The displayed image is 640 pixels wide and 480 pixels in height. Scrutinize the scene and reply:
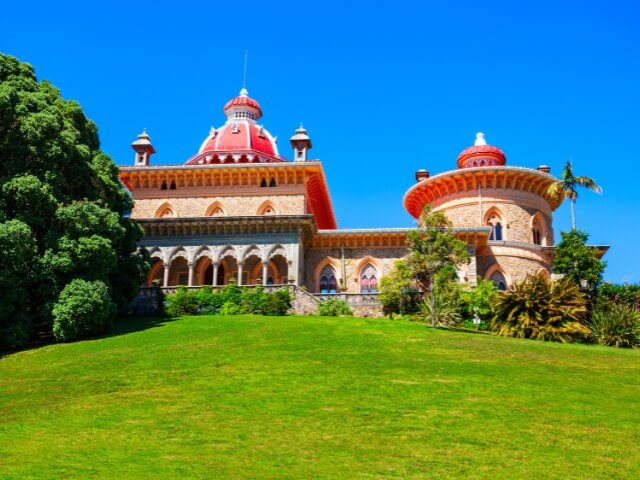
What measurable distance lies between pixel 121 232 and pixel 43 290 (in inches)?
166

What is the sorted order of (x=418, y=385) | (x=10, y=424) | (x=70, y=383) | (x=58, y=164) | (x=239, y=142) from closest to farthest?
1. (x=10, y=424)
2. (x=418, y=385)
3. (x=70, y=383)
4. (x=58, y=164)
5. (x=239, y=142)

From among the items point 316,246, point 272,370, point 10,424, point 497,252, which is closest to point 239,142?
point 316,246

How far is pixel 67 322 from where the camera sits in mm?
24047

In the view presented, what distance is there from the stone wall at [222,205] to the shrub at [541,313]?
17723mm

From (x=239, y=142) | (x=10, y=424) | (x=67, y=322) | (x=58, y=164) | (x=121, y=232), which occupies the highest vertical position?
(x=239, y=142)

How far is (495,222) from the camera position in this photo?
4203 cm

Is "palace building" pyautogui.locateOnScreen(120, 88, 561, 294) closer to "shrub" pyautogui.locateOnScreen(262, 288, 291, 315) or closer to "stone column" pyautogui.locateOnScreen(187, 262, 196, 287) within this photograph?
"stone column" pyautogui.locateOnScreen(187, 262, 196, 287)

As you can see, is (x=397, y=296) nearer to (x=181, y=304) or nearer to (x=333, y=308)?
(x=333, y=308)

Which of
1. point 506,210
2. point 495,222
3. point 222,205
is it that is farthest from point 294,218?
point 506,210

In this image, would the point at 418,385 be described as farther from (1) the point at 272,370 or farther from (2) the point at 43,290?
(2) the point at 43,290

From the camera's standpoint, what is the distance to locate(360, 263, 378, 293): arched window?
38750 millimetres

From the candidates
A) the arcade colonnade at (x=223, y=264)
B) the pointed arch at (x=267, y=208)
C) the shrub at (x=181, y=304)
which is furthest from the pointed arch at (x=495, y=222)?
the shrub at (x=181, y=304)

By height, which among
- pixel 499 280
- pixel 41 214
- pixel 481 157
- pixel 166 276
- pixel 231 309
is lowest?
pixel 231 309

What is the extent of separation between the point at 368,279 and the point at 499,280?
7.98 metres
